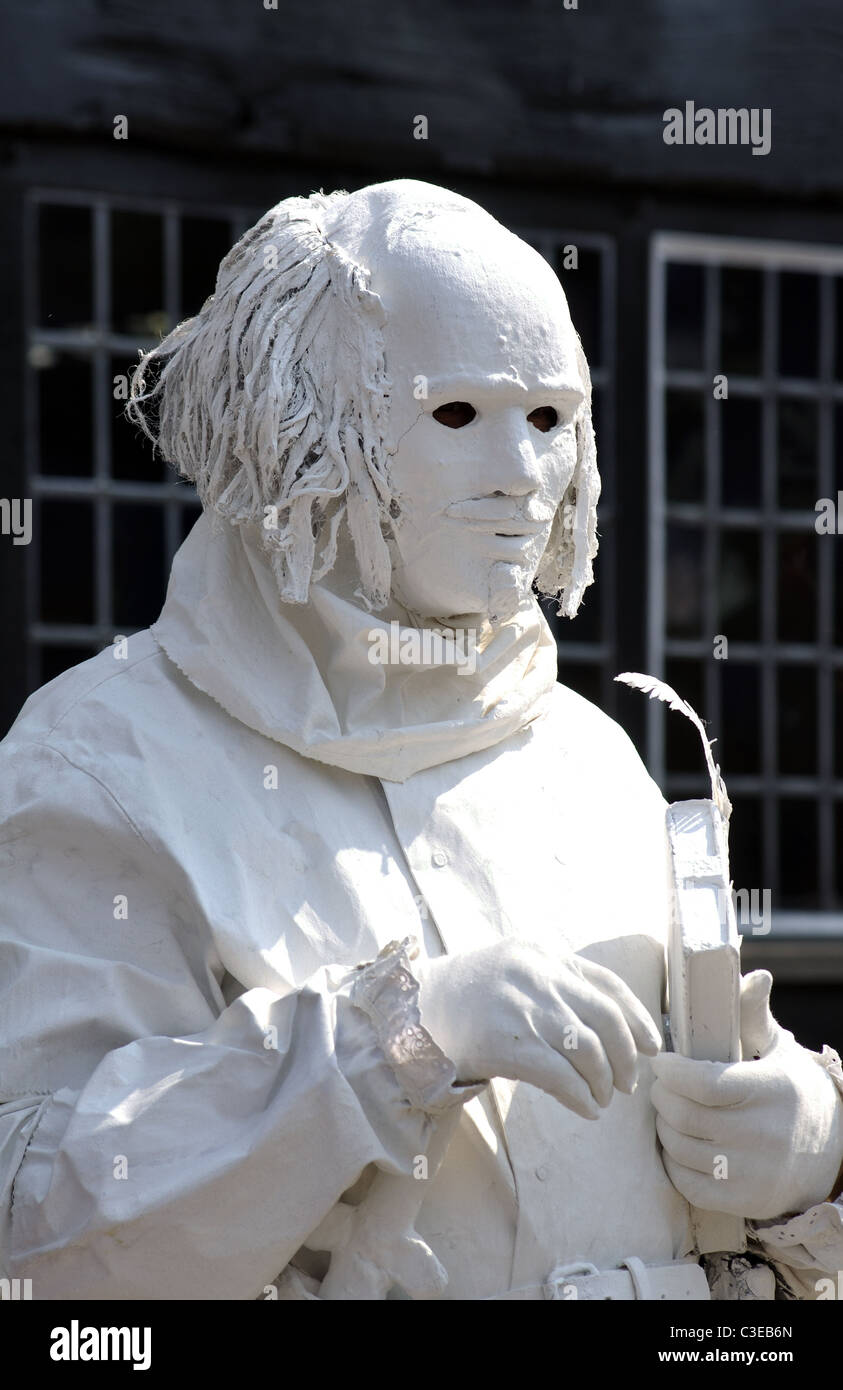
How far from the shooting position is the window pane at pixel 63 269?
6.55 m

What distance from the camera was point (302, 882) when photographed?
9.06 feet

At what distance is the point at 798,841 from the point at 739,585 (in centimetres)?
81

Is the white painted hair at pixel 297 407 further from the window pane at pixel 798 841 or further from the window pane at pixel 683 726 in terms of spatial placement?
the window pane at pixel 798 841

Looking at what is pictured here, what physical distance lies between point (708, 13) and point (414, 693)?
473cm

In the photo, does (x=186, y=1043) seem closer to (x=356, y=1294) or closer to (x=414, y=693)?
(x=356, y=1294)

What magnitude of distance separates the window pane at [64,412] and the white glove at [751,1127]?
416 centimetres

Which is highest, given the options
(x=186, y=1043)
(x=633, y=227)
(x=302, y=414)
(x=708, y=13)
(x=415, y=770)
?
(x=708, y=13)

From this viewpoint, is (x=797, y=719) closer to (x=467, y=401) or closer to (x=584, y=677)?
(x=584, y=677)

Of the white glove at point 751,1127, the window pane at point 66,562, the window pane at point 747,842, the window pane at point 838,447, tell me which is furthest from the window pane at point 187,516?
the white glove at point 751,1127

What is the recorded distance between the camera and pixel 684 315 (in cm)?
723

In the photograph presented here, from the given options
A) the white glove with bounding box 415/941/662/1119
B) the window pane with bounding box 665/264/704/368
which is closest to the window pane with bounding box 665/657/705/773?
the window pane with bounding box 665/264/704/368

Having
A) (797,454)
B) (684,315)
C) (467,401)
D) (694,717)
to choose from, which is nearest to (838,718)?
(797,454)
